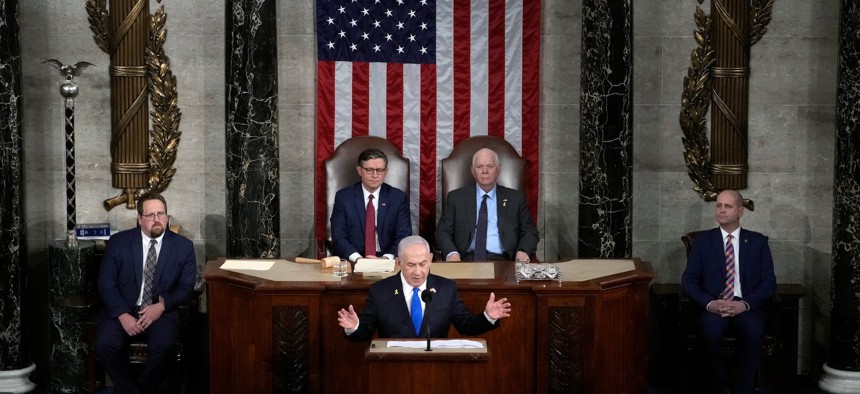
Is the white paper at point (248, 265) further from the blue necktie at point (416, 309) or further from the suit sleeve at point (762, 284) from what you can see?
the suit sleeve at point (762, 284)

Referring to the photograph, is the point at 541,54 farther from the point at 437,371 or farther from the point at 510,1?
the point at 437,371

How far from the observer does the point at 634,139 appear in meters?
10.2

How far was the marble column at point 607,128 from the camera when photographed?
31.1 ft

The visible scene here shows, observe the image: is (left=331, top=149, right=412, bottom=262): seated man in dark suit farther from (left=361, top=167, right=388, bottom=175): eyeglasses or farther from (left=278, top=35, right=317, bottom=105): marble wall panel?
(left=278, top=35, right=317, bottom=105): marble wall panel

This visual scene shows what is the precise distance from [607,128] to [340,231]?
2.31m

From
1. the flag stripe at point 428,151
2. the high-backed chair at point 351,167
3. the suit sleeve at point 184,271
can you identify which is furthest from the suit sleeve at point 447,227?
the suit sleeve at point 184,271

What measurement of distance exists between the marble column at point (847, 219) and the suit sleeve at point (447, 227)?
9.91ft

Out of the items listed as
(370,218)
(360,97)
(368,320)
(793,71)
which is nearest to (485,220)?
(370,218)

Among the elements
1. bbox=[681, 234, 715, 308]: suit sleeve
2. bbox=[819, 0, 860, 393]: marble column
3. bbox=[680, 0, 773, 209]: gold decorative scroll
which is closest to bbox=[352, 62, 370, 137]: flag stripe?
bbox=[680, 0, 773, 209]: gold decorative scroll

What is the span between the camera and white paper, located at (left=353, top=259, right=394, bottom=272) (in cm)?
791

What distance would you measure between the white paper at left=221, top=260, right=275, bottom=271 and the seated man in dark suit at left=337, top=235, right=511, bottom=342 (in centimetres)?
137

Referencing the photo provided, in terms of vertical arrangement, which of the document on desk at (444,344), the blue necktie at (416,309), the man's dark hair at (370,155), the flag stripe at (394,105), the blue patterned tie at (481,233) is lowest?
the document on desk at (444,344)

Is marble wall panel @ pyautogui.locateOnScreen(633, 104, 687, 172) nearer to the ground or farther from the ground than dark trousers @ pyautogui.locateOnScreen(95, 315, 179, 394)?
farther from the ground

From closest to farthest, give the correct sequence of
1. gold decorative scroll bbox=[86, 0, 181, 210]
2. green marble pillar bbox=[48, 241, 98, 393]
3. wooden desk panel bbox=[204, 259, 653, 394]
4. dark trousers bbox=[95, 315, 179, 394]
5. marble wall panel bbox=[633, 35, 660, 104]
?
wooden desk panel bbox=[204, 259, 653, 394] < dark trousers bbox=[95, 315, 179, 394] < green marble pillar bbox=[48, 241, 98, 393] < gold decorative scroll bbox=[86, 0, 181, 210] < marble wall panel bbox=[633, 35, 660, 104]
